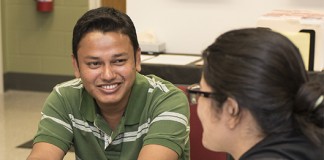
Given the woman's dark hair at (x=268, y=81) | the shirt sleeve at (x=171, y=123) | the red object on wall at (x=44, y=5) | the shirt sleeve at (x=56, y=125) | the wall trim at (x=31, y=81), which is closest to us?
the woman's dark hair at (x=268, y=81)

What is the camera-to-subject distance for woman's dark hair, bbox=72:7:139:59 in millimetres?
1836

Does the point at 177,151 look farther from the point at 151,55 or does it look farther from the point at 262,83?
the point at 151,55

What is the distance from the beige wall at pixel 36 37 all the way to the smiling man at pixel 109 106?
3539 millimetres

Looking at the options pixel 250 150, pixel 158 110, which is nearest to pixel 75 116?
pixel 158 110

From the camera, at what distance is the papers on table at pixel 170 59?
2.85m

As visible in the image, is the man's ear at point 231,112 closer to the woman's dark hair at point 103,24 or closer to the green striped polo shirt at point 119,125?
the green striped polo shirt at point 119,125

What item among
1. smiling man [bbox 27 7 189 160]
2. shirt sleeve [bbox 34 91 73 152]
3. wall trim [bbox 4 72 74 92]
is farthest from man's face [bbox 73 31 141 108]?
wall trim [bbox 4 72 74 92]

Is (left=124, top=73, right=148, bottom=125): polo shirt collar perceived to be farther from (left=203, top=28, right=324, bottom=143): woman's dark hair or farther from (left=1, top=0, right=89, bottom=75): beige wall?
(left=1, top=0, right=89, bottom=75): beige wall

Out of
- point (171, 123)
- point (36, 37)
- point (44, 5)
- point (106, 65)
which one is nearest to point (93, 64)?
point (106, 65)

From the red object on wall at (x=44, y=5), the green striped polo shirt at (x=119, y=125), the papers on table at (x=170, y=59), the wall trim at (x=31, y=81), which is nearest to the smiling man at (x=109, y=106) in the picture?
the green striped polo shirt at (x=119, y=125)

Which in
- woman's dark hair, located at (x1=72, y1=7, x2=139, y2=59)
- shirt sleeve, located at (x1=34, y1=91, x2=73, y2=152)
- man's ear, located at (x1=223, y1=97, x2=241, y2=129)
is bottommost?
shirt sleeve, located at (x1=34, y1=91, x2=73, y2=152)

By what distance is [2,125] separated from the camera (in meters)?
4.56

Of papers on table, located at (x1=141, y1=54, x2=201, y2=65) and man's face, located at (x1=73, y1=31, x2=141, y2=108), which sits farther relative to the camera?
papers on table, located at (x1=141, y1=54, x2=201, y2=65)

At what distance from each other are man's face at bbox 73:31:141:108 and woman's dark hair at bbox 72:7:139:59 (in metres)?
0.01
